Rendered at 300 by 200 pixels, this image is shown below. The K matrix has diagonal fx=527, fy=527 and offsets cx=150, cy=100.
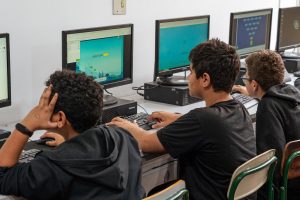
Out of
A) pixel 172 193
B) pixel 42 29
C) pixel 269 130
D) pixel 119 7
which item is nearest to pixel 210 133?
pixel 172 193

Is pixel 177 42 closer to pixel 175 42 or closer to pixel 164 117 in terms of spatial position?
pixel 175 42

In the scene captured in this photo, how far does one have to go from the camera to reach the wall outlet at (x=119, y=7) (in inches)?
130

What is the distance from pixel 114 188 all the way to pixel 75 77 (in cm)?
39

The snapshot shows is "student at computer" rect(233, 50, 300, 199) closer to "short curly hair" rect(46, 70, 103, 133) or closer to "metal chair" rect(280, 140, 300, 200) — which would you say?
"metal chair" rect(280, 140, 300, 200)

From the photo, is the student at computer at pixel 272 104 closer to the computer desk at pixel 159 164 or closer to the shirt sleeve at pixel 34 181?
the computer desk at pixel 159 164

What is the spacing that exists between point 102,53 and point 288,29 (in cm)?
216

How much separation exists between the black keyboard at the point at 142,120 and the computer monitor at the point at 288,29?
6.31 ft

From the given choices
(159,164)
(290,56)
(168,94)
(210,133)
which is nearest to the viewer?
Result: (210,133)

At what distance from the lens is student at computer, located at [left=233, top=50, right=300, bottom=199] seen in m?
2.53

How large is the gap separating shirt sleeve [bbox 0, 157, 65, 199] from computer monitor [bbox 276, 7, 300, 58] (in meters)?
3.06

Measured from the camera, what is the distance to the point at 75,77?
1761 millimetres

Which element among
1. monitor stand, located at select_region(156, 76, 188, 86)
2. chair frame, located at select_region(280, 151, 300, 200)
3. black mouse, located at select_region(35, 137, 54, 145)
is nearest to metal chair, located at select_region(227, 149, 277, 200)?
chair frame, located at select_region(280, 151, 300, 200)

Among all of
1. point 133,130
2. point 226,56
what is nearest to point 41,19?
point 133,130

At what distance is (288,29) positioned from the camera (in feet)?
14.4
